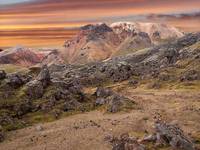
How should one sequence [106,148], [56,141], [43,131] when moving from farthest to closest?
1. [43,131]
2. [56,141]
3. [106,148]

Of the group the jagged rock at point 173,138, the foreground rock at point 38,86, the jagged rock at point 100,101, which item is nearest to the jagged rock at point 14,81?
the foreground rock at point 38,86

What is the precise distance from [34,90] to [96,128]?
4405cm

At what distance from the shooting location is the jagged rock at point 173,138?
352ft

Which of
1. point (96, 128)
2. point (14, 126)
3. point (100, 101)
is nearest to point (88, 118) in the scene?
point (96, 128)

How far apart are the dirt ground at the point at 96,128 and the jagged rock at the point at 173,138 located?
1069 cm

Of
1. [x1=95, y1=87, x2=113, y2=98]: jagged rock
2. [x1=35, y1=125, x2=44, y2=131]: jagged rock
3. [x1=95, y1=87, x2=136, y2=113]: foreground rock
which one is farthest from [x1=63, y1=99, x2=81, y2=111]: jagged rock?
[x1=35, y1=125, x2=44, y2=131]: jagged rock

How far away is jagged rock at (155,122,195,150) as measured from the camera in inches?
4227

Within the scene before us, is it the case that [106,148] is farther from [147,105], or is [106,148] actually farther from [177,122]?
[147,105]

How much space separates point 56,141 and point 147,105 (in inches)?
2569

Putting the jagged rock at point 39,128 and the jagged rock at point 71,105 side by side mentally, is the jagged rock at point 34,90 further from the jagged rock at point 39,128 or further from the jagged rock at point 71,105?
the jagged rock at point 39,128

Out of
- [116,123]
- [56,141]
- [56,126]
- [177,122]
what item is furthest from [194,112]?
[56,141]

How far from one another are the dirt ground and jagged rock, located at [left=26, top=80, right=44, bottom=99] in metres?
20.1

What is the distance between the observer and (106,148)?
112 metres

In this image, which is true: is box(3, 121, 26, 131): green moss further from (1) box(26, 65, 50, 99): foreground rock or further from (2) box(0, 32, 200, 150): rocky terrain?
(1) box(26, 65, 50, 99): foreground rock
